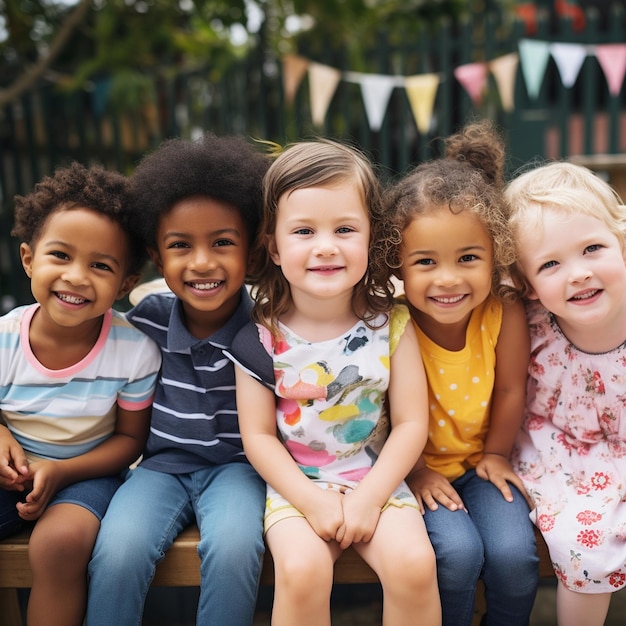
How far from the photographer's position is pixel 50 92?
5082mm

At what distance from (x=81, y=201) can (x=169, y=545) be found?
89 centimetres

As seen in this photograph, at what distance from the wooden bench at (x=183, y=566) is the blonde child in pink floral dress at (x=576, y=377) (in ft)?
0.36

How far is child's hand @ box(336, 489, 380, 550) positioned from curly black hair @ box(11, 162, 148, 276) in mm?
861

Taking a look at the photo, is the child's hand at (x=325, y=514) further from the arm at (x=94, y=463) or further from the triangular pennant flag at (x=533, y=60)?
the triangular pennant flag at (x=533, y=60)

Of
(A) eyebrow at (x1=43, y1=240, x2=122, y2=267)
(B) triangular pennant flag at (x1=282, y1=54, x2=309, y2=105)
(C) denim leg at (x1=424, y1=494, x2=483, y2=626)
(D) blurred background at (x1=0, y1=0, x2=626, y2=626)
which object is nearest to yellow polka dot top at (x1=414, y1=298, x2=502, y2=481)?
(C) denim leg at (x1=424, y1=494, x2=483, y2=626)

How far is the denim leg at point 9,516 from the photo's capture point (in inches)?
67.4

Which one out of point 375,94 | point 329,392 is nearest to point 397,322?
point 329,392

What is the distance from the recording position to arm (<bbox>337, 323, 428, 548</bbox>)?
1592mm

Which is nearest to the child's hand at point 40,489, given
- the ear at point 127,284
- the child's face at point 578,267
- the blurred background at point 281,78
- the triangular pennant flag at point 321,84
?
the ear at point 127,284

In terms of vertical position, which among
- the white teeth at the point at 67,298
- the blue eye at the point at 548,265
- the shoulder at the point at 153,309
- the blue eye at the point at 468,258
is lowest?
the shoulder at the point at 153,309

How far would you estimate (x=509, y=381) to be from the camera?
6.08 ft

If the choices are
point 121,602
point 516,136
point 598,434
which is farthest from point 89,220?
point 516,136

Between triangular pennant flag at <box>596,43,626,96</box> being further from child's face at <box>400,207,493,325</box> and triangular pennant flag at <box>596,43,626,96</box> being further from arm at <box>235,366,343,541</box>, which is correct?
arm at <box>235,366,343,541</box>

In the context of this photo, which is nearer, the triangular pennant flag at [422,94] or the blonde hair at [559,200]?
the blonde hair at [559,200]
